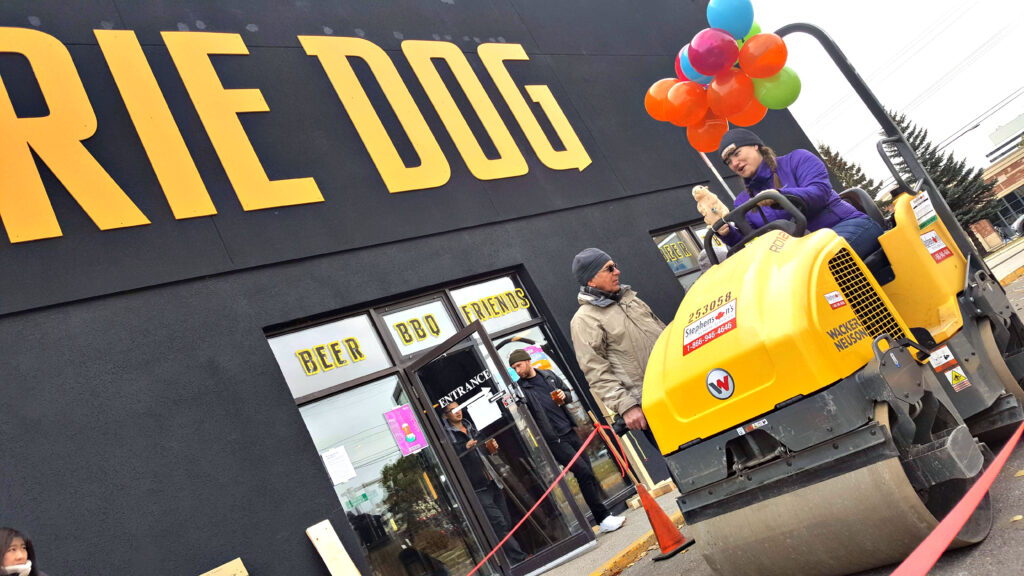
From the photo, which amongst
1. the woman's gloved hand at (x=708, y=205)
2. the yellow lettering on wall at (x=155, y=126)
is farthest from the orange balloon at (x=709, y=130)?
the yellow lettering on wall at (x=155, y=126)

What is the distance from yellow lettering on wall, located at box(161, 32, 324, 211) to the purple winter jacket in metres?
4.61

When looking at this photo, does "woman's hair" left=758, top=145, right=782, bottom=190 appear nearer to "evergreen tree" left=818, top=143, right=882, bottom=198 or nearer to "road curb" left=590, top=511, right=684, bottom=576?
"road curb" left=590, top=511, right=684, bottom=576

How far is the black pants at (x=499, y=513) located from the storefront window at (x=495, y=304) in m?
1.84

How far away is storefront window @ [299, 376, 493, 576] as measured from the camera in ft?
21.8

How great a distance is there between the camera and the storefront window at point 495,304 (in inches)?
325

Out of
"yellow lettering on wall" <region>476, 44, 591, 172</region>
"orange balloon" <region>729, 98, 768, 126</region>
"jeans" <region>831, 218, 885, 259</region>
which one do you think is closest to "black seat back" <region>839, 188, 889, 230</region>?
"jeans" <region>831, 218, 885, 259</region>

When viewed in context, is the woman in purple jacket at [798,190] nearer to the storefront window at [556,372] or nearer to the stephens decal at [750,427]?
the stephens decal at [750,427]

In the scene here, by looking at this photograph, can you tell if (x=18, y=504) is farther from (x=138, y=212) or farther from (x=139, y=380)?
(x=138, y=212)

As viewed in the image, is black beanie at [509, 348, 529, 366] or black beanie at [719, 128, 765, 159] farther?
black beanie at [509, 348, 529, 366]

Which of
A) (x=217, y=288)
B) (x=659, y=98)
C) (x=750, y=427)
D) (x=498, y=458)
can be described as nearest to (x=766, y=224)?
(x=750, y=427)

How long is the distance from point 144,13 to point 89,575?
5.18m

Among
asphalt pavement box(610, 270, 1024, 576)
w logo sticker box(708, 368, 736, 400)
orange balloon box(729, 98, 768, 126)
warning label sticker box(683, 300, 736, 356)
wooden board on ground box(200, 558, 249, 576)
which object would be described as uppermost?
orange balloon box(729, 98, 768, 126)

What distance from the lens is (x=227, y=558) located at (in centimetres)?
576

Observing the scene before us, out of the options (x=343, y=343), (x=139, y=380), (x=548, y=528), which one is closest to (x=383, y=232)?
(x=343, y=343)
